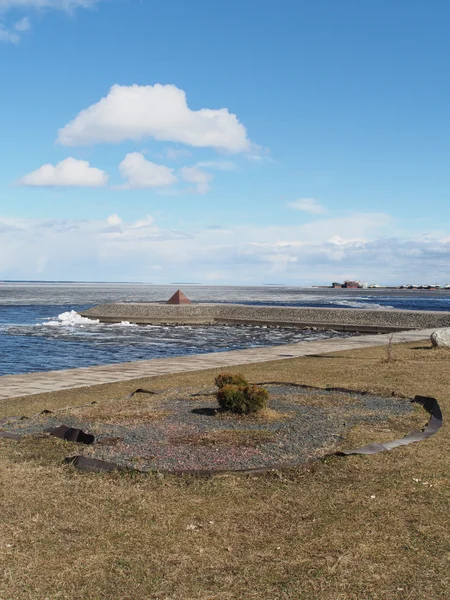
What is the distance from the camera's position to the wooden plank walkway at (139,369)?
1488cm

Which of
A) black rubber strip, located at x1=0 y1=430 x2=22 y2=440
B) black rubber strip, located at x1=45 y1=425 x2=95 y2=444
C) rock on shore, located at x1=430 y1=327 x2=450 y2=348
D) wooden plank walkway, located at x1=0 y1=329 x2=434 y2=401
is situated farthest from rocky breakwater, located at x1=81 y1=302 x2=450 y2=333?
black rubber strip, located at x1=0 y1=430 x2=22 y2=440

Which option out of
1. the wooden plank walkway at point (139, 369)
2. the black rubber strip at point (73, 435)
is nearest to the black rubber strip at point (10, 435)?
the black rubber strip at point (73, 435)

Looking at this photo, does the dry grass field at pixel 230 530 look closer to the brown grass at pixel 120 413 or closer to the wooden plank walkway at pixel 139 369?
the brown grass at pixel 120 413

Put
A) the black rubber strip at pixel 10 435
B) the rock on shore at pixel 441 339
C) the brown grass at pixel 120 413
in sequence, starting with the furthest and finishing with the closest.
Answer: the rock on shore at pixel 441 339
the brown grass at pixel 120 413
the black rubber strip at pixel 10 435

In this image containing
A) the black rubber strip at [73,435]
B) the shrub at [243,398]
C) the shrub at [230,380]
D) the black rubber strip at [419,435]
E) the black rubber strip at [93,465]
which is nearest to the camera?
the black rubber strip at [93,465]

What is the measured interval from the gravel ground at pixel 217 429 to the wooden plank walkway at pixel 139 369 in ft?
12.5

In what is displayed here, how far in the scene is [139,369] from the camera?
17828 millimetres

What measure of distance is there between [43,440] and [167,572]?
459 centimetres

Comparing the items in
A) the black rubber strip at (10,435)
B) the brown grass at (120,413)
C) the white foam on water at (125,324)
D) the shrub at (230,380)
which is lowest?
the white foam on water at (125,324)

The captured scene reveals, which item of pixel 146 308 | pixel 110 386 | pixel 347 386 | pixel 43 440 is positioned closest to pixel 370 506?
pixel 43 440

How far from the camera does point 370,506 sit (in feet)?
20.0

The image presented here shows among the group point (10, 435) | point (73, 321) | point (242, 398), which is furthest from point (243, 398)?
point (73, 321)

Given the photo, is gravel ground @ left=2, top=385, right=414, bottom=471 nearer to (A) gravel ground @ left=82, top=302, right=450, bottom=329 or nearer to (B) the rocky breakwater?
(B) the rocky breakwater

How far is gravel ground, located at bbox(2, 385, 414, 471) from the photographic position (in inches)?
305
